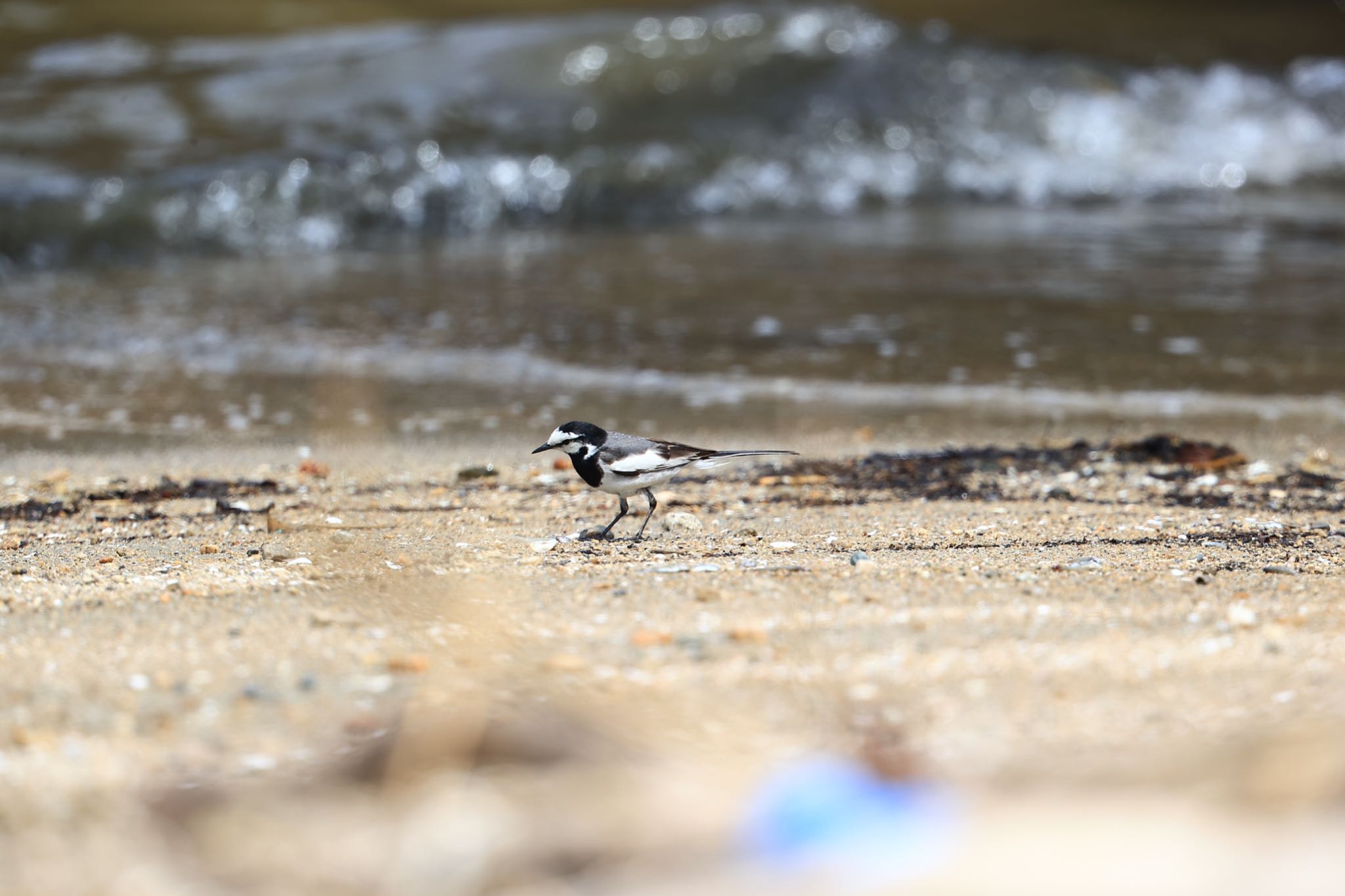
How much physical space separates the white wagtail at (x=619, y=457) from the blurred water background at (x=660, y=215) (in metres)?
1.90

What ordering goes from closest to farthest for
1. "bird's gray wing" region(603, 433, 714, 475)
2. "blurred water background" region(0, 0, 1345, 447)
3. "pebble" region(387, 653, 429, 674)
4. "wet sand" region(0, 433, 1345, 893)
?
"wet sand" region(0, 433, 1345, 893) < "pebble" region(387, 653, 429, 674) < "bird's gray wing" region(603, 433, 714, 475) < "blurred water background" region(0, 0, 1345, 447)

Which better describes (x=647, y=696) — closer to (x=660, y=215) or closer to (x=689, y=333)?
(x=689, y=333)

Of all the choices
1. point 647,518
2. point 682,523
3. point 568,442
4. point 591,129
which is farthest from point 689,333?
point 591,129

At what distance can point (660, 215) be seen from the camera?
39.8ft

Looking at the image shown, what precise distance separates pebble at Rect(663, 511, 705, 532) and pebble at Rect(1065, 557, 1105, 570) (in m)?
1.25

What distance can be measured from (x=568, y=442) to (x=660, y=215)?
8.18m

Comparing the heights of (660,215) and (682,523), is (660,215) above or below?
above

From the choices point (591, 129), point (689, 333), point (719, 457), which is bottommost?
point (719, 457)

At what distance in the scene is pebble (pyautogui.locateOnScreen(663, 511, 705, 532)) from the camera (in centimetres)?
451

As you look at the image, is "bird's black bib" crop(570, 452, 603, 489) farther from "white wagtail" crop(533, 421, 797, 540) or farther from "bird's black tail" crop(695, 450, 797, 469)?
"bird's black tail" crop(695, 450, 797, 469)

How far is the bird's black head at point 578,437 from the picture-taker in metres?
4.21

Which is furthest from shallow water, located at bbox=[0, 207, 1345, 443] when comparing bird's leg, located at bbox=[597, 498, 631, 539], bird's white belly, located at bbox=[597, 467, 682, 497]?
bird's white belly, located at bbox=[597, 467, 682, 497]

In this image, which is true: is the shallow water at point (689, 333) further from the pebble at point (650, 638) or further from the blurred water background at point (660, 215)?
the pebble at point (650, 638)

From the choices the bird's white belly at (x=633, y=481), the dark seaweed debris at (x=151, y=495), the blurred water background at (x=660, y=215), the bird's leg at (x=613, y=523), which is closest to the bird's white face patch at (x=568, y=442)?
the bird's white belly at (x=633, y=481)
